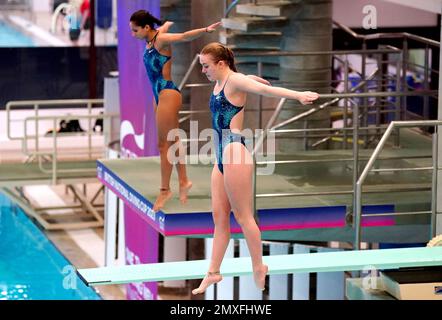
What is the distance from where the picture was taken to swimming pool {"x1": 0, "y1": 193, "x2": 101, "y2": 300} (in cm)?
1279

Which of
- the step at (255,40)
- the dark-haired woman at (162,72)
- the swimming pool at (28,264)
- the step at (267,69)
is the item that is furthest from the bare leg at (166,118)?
the swimming pool at (28,264)

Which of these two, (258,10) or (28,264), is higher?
(258,10)

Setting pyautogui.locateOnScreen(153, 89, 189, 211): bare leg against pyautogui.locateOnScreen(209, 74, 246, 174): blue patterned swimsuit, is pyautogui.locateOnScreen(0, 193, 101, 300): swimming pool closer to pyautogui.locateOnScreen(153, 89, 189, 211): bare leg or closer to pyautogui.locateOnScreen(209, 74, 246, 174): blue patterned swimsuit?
pyautogui.locateOnScreen(153, 89, 189, 211): bare leg

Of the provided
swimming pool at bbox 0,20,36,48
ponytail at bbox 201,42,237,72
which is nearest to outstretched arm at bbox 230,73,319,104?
ponytail at bbox 201,42,237,72

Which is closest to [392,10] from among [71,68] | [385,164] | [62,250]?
[71,68]

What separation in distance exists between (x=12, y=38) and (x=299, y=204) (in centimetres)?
931

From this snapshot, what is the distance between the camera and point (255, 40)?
1120 centimetres

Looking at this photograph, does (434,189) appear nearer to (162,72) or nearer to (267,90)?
(162,72)

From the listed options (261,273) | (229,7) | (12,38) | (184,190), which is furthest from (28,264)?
(261,273)

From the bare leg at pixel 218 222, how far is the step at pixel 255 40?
16.5 ft

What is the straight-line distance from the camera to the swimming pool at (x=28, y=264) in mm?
12789

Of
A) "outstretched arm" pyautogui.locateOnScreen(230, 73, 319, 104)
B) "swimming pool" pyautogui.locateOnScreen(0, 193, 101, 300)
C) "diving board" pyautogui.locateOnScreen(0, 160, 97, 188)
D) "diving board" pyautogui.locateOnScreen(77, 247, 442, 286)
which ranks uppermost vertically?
"outstretched arm" pyautogui.locateOnScreen(230, 73, 319, 104)

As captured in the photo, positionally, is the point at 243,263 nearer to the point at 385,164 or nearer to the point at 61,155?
the point at 385,164

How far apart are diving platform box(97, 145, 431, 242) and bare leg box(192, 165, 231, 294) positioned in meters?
2.23
